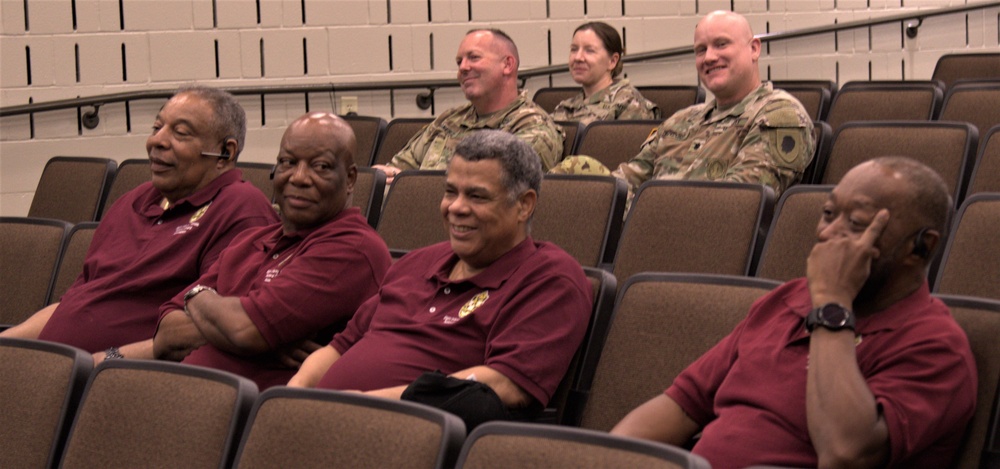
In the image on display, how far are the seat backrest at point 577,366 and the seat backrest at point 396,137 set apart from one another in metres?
2.24

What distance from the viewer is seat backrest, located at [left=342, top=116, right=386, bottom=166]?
4.22 meters

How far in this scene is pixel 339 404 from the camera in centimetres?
147

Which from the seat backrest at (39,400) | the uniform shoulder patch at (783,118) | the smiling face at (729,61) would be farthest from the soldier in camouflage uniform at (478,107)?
the seat backrest at (39,400)

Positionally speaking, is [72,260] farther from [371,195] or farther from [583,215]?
[583,215]

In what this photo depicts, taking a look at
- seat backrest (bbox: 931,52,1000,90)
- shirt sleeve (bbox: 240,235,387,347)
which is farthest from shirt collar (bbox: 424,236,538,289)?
seat backrest (bbox: 931,52,1000,90)

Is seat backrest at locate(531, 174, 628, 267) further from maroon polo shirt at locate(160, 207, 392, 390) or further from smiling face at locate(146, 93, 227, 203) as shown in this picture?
smiling face at locate(146, 93, 227, 203)

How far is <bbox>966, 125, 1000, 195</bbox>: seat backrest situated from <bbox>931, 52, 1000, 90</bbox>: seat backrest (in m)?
2.02

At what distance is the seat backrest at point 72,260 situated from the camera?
114 inches

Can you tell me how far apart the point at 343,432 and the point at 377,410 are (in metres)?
0.05

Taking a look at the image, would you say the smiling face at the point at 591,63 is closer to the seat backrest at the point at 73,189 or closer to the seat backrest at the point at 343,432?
the seat backrest at the point at 73,189

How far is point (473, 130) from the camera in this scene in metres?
3.83

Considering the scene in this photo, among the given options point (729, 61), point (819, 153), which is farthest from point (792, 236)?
point (729, 61)

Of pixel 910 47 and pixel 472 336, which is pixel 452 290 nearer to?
pixel 472 336

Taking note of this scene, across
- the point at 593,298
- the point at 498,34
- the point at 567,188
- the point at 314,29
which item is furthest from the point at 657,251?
the point at 314,29
